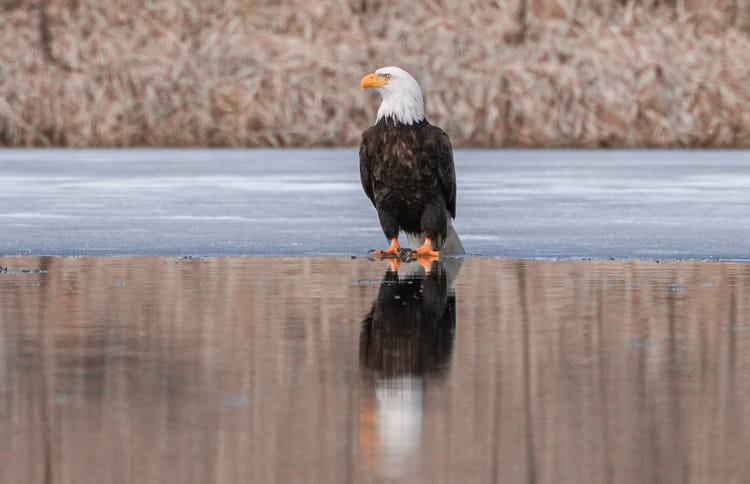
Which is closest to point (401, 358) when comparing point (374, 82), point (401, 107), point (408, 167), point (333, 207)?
point (408, 167)

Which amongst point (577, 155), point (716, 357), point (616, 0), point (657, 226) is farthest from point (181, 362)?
point (616, 0)

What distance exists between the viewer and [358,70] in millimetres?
27906

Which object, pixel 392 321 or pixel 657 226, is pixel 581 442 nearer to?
pixel 392 321

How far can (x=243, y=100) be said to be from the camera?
27.4 metres

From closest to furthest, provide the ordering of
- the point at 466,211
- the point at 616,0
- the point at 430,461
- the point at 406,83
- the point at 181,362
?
the point at 430,461 → the point at 181,362 → the point at 406,83 → the point at 466,211 → the point at 616,0

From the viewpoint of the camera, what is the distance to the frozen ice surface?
1159 cm

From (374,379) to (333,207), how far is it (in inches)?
374

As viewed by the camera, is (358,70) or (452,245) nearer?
(452,245)

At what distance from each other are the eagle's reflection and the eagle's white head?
61.0 inches

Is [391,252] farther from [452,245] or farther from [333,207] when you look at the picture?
[333,207]

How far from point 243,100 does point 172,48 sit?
218 centimetres

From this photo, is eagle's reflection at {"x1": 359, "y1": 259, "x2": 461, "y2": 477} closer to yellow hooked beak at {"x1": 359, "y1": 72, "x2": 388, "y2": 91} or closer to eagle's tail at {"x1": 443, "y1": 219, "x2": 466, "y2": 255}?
eagle's tail at {"x1": 443, "y1": 219, "x2": 466, "y2": 255}

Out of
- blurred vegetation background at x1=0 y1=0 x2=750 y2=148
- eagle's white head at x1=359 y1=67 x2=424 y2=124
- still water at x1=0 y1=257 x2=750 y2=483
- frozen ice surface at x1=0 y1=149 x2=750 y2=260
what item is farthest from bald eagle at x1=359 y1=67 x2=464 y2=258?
blurred vegetation background at x1=0 y1=0 x2=750 y2=148

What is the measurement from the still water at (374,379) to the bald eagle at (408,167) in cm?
172
